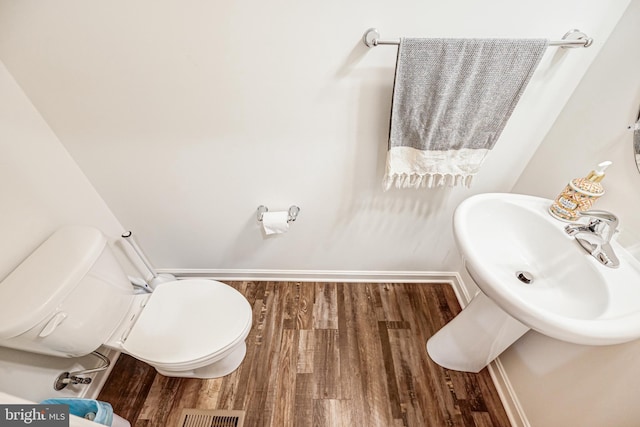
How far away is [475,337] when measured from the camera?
108 cm

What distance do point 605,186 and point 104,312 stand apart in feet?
5.89

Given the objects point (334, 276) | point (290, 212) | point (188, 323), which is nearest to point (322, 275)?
point (334, 276)

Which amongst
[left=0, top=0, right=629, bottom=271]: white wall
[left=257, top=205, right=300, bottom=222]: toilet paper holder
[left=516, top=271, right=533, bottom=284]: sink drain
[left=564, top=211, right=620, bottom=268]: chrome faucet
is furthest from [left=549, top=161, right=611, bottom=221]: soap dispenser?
[left=257, top=205, right=300, bottom=222]: toilet paper holder

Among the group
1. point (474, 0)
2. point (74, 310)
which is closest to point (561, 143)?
point (474, 0)

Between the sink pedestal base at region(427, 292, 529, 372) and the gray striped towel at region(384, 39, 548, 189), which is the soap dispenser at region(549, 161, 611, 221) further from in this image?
the sink pedestal base at region(427, 292, 529, 372)

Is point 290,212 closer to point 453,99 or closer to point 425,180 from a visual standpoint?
point 425,180

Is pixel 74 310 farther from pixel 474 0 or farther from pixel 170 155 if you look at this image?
pixel 474 0

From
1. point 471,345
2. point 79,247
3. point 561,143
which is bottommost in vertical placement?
point 471,345

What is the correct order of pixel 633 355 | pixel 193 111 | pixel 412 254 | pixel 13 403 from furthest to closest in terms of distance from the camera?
pixel 412 254
pixel 193 111
pixel 633 355
pixel 13 403

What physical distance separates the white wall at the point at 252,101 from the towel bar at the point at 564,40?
0.03m

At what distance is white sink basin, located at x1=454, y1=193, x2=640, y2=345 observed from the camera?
0.58m

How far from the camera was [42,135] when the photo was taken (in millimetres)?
988

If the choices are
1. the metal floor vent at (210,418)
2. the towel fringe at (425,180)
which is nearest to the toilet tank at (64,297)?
the metal floor vent at (210,418)

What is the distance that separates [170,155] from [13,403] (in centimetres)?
86
